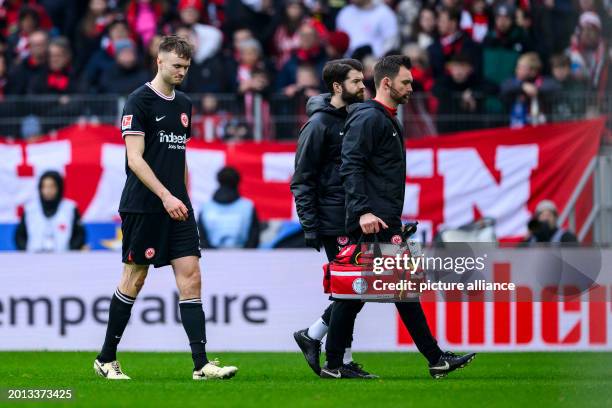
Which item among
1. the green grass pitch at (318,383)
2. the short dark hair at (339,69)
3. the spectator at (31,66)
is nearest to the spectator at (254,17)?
the spectator at (31,66)

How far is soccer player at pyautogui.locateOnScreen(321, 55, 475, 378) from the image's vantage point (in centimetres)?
977

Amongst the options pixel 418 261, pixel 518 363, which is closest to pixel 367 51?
pixel 518 363

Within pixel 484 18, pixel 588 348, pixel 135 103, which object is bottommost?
pixel 588 348

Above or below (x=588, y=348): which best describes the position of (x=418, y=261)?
above

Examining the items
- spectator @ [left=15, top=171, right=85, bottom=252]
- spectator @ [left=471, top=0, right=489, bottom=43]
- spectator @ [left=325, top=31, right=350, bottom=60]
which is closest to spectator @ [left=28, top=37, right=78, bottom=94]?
spectator @ [left=15, top=171, right=85, bottom=252]

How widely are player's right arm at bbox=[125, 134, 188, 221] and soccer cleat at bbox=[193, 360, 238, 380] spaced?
102 centimetres

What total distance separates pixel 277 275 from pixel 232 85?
14.9ft

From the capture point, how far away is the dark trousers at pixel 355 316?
32.7ft

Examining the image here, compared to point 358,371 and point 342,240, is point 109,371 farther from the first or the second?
point 342,240

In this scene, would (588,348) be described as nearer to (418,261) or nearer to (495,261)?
(495,261)

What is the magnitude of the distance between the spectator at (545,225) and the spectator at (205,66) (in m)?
4.32

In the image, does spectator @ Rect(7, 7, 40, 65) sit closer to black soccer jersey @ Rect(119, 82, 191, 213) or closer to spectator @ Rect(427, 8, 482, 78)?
spectator @ Rect(427, 8, 482, 78)

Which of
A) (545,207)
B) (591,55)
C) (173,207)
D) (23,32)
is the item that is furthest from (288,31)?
(173,207)

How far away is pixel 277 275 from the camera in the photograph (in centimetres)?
1424
